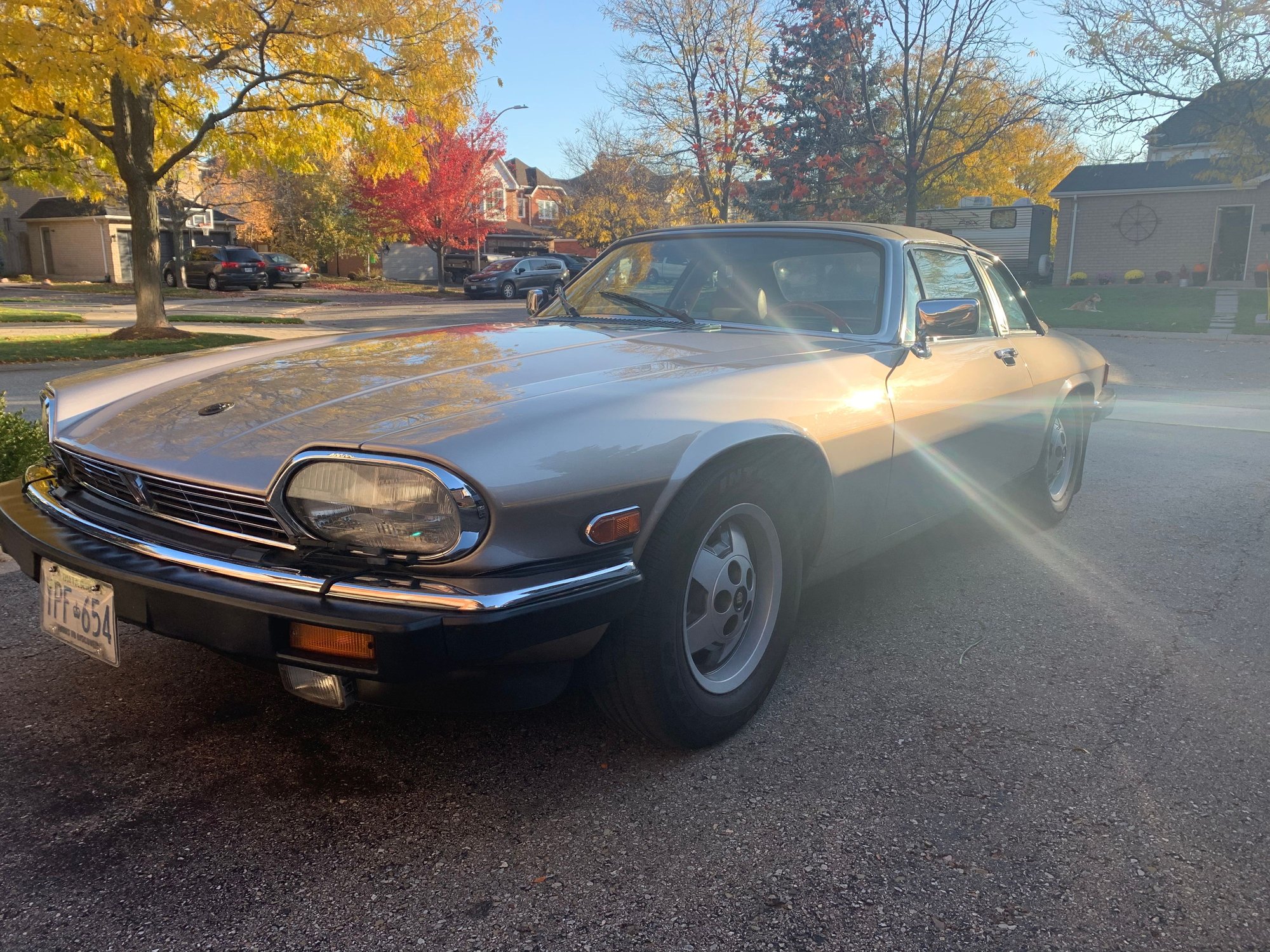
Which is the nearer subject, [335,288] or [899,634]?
[899,634]

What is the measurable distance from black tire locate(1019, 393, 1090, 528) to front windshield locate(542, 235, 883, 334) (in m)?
1.50

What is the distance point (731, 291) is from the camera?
362 cm

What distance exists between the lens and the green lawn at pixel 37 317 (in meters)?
16.8

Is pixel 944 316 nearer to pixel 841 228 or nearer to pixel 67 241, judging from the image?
pixel 841 228

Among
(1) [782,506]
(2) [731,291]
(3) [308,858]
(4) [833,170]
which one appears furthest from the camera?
(4) [833,170]

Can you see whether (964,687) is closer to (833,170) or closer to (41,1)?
(41,1)

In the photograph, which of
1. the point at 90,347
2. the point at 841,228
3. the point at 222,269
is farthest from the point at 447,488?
the point at 222,269

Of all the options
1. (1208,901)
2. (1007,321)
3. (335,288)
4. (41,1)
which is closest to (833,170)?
(41,1)

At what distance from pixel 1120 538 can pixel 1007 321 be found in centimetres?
125

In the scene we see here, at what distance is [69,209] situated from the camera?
37.6m

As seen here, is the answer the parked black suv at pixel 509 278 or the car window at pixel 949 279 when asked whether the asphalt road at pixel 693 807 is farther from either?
the parked black suv at pixel 509 278

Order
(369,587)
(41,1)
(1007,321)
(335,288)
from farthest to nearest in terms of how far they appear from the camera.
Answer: (335,288)
(41,1)
(1007,321)
(369,587)

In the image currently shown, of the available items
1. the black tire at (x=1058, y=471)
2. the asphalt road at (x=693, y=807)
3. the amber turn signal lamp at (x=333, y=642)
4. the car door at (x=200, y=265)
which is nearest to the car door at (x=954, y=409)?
the black tire at (x=1058, y=471)

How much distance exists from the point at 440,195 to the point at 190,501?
114 ft
